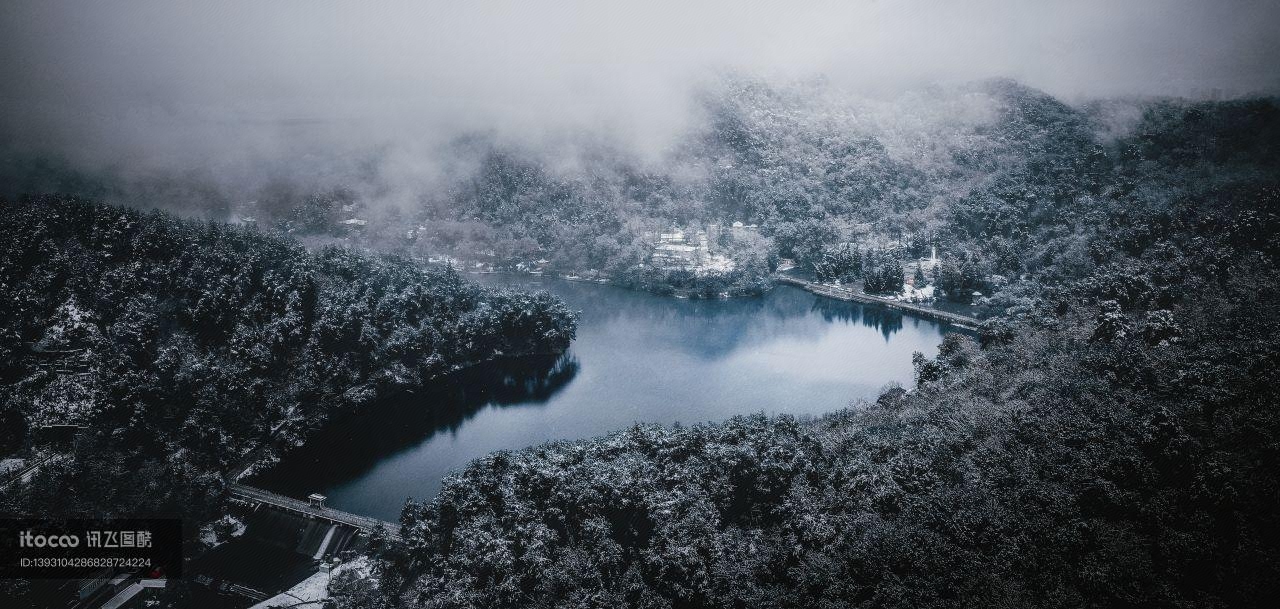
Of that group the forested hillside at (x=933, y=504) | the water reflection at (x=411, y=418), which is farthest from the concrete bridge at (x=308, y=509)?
the forested hillside at (x=933, y=504)

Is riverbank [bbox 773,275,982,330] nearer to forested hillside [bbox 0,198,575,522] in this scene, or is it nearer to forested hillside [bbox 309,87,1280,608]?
forested hillside [bbox 309,87,1280,608]

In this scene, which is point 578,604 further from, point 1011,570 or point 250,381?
point 250,381

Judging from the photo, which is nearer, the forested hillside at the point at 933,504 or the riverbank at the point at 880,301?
the forested hillside at the point at 933,504

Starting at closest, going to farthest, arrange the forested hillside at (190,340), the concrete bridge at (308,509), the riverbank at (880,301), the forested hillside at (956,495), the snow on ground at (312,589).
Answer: the forested hillside at (956,495) → the snow on ground at (312,589) → the concrete bridge at (308,509) → the forested hillside at (190,340) → the riverbank at (880,301)

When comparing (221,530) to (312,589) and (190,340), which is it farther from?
(190,340)

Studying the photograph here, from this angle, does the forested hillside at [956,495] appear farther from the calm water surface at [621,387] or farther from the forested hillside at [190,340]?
the forested hillside at [190,340]

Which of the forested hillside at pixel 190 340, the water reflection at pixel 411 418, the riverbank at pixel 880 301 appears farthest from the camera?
the riverbank at pixel 880 301

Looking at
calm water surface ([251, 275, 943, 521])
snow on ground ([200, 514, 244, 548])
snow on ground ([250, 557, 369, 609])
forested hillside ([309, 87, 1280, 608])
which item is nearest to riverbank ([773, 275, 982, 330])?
calm water surface ([251, 275, 943, 521])
